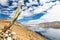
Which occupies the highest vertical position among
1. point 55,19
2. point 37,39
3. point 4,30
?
point 4,30

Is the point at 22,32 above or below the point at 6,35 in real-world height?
below

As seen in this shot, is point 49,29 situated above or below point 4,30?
below

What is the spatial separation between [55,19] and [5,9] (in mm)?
1363

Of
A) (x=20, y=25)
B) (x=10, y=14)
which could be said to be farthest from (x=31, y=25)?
(x=10, y=14)

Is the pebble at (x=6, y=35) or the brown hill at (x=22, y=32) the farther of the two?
the brown hill at (x=22, y=32)

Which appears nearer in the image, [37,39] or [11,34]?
[11,34]

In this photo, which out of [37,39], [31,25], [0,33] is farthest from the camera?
[31,25]

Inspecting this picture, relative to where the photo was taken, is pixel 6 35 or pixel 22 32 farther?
pixel 22 32

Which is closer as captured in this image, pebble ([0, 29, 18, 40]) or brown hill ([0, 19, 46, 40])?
pebble ([0, 29, 18, 40])

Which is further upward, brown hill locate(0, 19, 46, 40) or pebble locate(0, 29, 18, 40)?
pebble locate(0, 29, 18, 40)

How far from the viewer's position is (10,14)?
17.2 ft

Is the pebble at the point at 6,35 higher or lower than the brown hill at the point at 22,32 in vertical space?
higher

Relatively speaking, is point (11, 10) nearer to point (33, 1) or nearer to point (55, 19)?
point (33, 1)

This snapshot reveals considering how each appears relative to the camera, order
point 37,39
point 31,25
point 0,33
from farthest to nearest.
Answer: point 31,25, point 37,39, point 0,33
